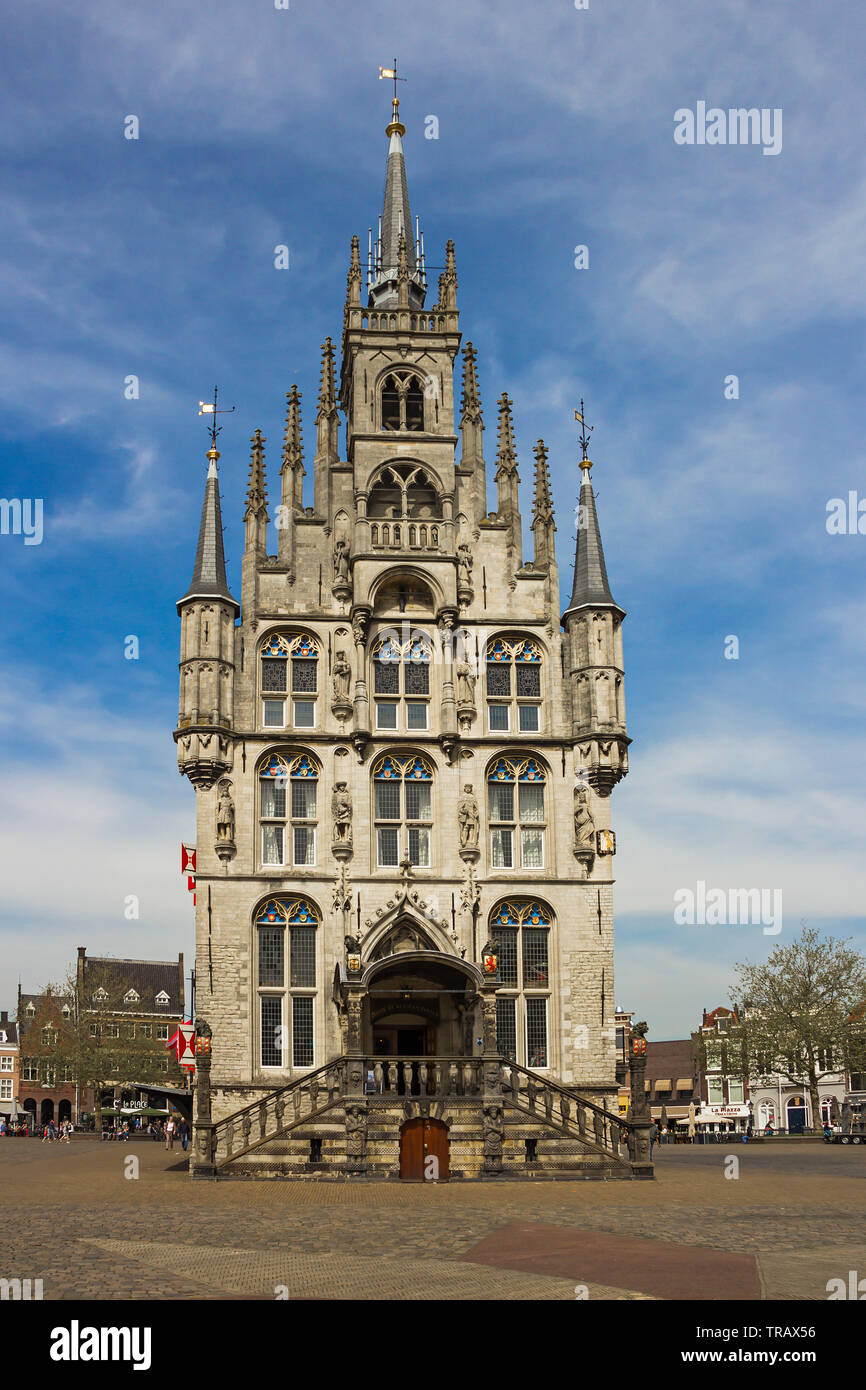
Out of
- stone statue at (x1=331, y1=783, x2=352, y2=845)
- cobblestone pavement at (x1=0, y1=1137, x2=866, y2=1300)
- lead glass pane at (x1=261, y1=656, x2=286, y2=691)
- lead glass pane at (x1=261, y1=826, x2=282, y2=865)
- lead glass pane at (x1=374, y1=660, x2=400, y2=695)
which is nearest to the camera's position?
cobblestone pavement at (x1=0, y1=1137, x2=866, y2=1300)

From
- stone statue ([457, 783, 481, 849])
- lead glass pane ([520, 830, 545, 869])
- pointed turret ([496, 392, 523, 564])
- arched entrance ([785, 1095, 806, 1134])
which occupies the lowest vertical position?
arched entrance ([785, 1095, 806, 1134])

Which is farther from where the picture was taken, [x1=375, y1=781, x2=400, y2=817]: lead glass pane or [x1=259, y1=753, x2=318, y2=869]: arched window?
[x1=375, y1=781, x2=400, y2=817]: lead glass pane

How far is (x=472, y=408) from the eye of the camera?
44.2 metres

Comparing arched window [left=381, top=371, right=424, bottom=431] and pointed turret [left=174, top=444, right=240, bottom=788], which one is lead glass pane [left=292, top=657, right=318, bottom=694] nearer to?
pointed turret [left=174, top=444, right=240, bottom=788]

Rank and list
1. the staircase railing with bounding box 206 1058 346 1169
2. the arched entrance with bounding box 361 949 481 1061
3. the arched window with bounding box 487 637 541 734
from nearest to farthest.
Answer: the staircase railing with bounding box 206 1058 346 1169, the arched entrance with bounding box 361 949 481 1061, the arched window with bounding box 487 637 541 734

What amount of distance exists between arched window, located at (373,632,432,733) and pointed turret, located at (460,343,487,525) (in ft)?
15.4

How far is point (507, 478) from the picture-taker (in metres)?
43.8

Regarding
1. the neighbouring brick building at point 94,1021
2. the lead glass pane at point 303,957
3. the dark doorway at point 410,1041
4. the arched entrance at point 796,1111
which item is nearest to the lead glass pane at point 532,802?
the dark doorway at point 410,1041

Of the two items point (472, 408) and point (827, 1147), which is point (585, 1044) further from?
point (827, 1147)

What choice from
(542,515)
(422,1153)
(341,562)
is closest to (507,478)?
(542,515)

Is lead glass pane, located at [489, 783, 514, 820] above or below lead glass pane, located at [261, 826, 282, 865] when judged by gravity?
above

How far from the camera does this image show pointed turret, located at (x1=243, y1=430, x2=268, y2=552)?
42.0 m

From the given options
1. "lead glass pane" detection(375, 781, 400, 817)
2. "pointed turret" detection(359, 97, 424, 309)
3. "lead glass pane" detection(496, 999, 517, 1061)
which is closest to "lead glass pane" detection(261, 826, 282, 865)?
"lead glass pane" detection(375, 781, 400, 817)
